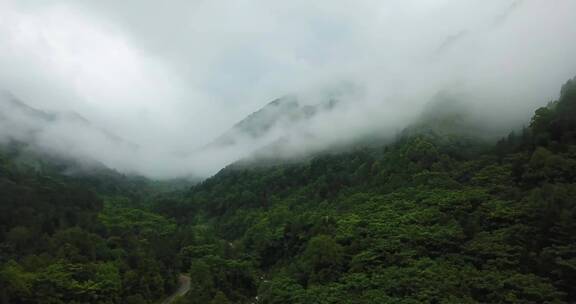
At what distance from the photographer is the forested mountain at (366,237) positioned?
60125 mm

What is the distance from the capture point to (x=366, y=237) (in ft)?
255

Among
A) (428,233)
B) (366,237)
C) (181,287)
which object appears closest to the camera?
(428,233)

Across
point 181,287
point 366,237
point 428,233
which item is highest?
point 366,237

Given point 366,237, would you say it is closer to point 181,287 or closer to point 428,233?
point 428,233

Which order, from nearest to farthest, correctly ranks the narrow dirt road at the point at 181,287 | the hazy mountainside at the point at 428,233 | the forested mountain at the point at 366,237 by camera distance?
the hazy mountainside at the point at 428,233
the forested mountain at the point at 366,237
the narrow dirt road at the point at 181,287

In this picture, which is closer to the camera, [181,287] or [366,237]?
[366,237]

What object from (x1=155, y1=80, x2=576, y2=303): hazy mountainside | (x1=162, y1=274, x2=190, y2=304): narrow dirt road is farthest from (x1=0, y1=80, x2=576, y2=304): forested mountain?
(x1=162, y1=274, x2=190, y2=304): narrow dirt road

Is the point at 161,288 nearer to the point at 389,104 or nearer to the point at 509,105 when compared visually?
the point at 509,105

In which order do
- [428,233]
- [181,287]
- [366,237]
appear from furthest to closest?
[181,287], [366,237], [428,233]

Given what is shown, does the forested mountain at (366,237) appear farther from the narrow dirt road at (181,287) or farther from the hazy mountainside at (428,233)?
the narrow dirt road at (181,287)

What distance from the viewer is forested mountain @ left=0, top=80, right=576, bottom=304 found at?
6012cm

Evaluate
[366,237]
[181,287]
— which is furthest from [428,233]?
[181,287]

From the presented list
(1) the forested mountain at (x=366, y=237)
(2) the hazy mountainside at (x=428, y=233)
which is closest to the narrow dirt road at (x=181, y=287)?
(1) the forested mountain at (x=366, y=237)

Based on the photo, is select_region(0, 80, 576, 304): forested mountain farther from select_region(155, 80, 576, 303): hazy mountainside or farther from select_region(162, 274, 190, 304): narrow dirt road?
select_region(162, 274, 190, 304): narrow dirt road
